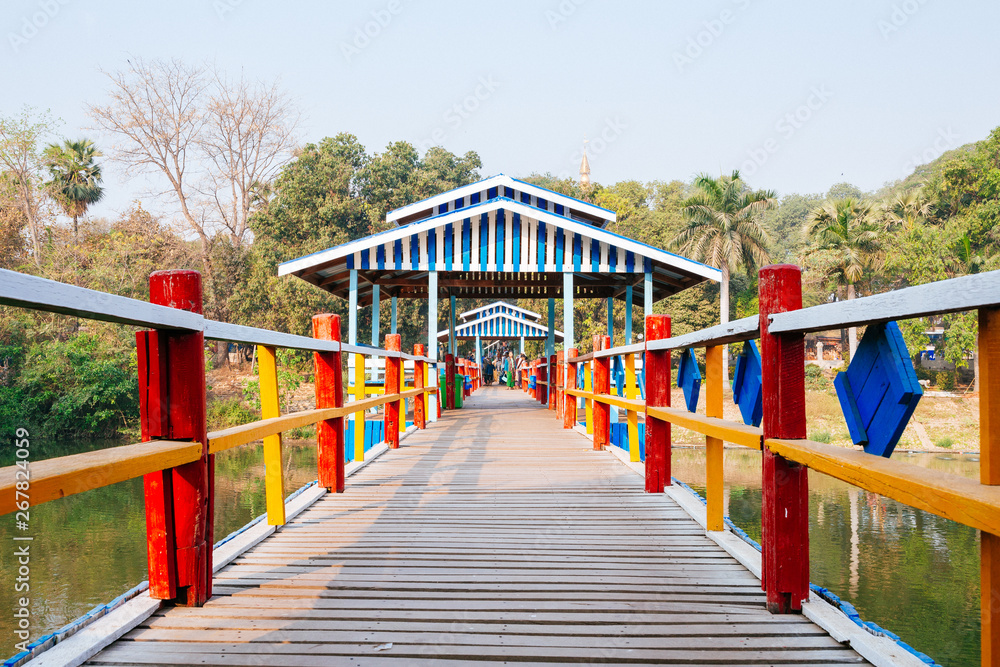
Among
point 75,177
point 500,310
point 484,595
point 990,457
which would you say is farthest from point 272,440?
point 75,177

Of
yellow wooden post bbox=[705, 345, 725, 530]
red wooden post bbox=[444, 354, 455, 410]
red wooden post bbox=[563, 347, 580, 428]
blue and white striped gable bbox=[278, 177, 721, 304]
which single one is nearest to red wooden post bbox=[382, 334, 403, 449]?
red wooden post bbox=[563, 347, 580, 428]

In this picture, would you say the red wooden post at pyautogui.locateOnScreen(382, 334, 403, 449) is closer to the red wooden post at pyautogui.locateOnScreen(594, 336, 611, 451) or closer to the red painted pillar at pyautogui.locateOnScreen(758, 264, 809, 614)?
the red wooden post at pyautogui.locateOnScreen(594, 336, 611, 451)

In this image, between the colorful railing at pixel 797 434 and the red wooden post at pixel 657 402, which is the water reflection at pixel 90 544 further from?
the colorful railing at pixel 797 434

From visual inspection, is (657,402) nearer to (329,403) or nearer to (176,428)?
(329,403)

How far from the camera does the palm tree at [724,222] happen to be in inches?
1179

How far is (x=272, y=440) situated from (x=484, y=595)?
4.89 feet

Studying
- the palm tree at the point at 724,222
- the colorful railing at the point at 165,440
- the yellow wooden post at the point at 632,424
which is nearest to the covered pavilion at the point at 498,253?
the yellow wooden post at the point at 632,424

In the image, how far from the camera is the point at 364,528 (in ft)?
12.0

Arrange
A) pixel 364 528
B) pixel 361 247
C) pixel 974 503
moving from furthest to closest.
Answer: pixel 361 247
pixel 364 528
pixel 974 503

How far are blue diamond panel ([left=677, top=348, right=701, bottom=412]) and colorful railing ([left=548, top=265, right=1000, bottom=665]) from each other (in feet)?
0.32

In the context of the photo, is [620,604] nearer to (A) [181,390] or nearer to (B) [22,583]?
(A) [181,390]

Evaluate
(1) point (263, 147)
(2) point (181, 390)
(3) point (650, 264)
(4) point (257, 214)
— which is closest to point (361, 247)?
(3) point (650, 264)

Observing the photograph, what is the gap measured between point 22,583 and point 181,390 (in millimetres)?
806

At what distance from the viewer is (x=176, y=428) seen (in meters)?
2.37
